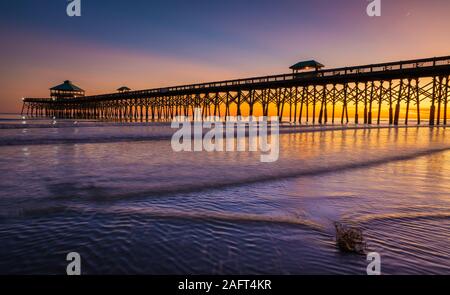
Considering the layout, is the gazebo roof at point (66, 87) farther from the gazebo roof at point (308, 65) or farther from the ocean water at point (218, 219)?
the ocean water at point (218, 219)

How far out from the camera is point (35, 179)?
210 inches

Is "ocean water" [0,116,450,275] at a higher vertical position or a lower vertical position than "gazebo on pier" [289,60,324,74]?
lower

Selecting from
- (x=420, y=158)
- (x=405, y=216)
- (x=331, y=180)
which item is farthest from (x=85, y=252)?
(x=420, y=158)

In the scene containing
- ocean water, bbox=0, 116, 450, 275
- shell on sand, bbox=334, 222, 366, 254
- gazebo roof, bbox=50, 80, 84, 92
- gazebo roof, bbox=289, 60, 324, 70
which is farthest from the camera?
gazebo roof, bbox=50, 80, 84, 92

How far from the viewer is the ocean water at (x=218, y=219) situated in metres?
2.18

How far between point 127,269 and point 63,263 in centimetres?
54

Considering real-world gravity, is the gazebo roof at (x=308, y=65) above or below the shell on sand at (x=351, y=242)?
above

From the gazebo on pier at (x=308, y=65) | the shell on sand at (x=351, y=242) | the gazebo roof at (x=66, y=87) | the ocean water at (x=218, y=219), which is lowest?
the ocean water at (x=218, y=219)

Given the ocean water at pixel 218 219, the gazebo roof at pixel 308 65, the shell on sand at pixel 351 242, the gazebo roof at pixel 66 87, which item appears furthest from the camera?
the gazebo roof at pixel 66 87

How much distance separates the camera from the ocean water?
2.18m

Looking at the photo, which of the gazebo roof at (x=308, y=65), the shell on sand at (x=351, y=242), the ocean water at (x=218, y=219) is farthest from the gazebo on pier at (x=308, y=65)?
the shell on sand at (x=351, y=242)

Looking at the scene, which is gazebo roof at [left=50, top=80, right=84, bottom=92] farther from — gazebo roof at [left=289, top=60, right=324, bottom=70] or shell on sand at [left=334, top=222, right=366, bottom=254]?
shell on sand at [left=334, top=222, right=366, bottom=254]

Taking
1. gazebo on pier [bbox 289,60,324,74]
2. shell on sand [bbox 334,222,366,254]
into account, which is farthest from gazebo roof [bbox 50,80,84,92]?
shell on sand [bbox 334,222,366,254]

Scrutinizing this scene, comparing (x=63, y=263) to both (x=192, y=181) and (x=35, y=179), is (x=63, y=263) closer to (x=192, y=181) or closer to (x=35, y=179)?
(x=192, y=181)
